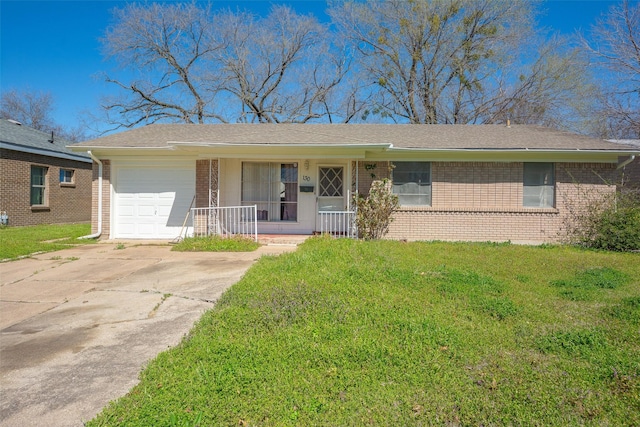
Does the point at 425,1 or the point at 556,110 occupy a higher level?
the point at 425,1

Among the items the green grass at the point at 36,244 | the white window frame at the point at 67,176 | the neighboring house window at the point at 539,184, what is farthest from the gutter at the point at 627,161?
the white window frame at the point at 67,176

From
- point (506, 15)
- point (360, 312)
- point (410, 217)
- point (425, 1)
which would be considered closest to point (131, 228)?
point (410, 217)

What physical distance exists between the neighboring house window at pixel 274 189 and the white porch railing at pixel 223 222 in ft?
1.32

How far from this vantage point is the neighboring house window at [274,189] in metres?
11.1

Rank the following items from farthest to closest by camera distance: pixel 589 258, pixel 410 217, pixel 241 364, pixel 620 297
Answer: pixel 410 217, pixel 589 258, pixel 620 297, pixel 241 364

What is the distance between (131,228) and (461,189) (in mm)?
9876

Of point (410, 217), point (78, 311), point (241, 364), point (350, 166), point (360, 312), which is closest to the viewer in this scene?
point (241, 364)

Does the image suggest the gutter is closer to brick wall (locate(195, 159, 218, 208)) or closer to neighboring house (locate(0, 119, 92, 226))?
brick wall (locate(195, 159, 218, 208))

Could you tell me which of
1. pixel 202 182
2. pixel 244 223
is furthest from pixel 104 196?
pixel 244 223

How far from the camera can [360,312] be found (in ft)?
13.8

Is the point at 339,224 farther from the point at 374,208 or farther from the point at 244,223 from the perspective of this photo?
the point at 244,223

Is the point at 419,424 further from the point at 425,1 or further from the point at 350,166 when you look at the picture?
the point at 425,1

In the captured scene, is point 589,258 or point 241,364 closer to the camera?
point 241,364

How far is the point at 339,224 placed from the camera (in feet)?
34.1
